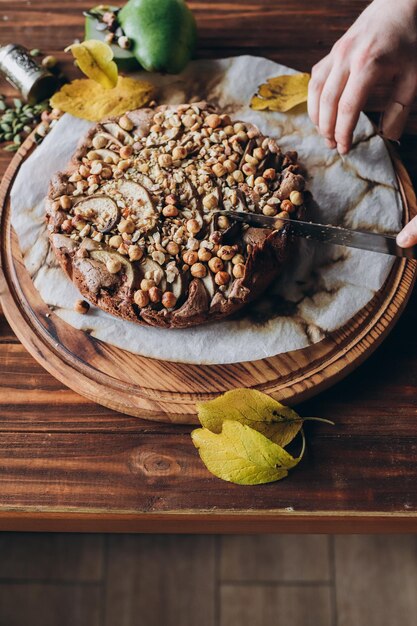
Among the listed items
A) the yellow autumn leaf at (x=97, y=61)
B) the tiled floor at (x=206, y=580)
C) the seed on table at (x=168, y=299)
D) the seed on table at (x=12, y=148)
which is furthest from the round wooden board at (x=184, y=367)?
the tiled floor at (x=206, y=580)

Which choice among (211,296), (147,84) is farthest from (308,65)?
(211,296)

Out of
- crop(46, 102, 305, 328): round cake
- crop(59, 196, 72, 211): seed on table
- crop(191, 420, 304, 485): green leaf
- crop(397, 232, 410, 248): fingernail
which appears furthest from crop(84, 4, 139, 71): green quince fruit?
crop(191, 420, 304, 485): green leaf

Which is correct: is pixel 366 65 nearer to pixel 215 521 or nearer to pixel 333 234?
pixel 333 234

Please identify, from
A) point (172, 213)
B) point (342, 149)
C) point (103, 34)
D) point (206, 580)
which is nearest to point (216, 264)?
point (172, 213)

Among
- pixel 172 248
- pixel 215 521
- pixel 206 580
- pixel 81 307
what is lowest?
pixel 206 580

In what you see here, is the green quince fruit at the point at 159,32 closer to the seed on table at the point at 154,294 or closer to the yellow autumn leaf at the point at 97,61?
the yellow autumn leaf at the point at 97,61

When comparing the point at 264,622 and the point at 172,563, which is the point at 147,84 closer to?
the point at 172,563
